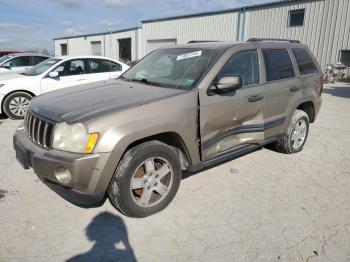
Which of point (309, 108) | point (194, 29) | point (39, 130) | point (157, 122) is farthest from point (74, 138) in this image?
point (194, 29)

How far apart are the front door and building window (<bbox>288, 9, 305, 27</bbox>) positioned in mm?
16682

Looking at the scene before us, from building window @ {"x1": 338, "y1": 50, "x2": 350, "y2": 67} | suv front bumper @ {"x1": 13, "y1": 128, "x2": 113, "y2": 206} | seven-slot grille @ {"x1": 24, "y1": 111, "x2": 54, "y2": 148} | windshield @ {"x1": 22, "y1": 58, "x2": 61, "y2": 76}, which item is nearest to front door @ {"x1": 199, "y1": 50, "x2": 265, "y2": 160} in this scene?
suv front bumper @ {"x1": 13, "y1": 128, "x2": 113, "y2": 206}

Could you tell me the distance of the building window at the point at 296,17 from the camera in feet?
61.4

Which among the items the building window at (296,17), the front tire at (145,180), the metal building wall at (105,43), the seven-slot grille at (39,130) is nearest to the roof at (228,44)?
the front tire at (145,180)

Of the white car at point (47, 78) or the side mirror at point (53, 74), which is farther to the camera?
the side mirror at point (53, 74)

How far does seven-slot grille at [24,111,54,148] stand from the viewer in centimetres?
310

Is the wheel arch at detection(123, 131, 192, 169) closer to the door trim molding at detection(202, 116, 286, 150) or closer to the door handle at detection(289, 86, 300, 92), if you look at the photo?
the door trim molding at detection(202, 116, 286, 150)

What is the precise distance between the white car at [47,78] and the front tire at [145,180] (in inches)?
213

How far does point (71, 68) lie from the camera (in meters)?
8.23

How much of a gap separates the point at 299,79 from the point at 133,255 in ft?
12.1

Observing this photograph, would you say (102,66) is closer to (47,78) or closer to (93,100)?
(47,78)

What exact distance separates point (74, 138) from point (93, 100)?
2.11 ft

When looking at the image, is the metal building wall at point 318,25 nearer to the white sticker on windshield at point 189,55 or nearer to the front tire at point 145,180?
the white sticker on windshield at point 189,55

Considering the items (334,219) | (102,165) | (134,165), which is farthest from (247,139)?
(102,165)
